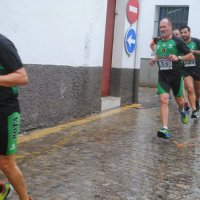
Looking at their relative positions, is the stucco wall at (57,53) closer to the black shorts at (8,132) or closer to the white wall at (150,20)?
the black shorts at (8,132)

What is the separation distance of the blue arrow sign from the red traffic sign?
0.23m

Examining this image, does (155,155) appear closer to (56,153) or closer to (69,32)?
(56,153)

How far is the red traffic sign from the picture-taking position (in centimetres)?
935

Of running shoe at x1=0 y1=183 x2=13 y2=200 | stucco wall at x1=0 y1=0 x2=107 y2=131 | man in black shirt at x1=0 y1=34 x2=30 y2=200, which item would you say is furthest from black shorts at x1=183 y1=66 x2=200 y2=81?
man in black shirt at x1=0 y1=34 x2=30 y2=200

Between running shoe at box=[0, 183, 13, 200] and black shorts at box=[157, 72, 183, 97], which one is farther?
black shorts at box=[157, 72, 183, 97]

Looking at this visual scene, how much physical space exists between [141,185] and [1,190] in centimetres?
144

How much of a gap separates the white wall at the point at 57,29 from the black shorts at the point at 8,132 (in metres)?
2.71

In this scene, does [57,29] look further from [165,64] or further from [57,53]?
[165,64]

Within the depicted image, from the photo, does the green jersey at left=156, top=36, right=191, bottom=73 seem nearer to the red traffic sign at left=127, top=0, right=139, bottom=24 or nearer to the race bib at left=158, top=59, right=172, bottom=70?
the race bib at left=158, top=59, right=172, bottom=70

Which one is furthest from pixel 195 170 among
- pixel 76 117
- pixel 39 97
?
pixel 76 117

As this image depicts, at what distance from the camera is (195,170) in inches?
196

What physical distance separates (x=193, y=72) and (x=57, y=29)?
3448 millimetres

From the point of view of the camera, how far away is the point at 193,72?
895 centimetres

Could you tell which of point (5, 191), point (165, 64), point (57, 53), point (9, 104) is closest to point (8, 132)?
point (9, 104)
